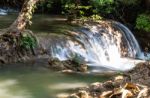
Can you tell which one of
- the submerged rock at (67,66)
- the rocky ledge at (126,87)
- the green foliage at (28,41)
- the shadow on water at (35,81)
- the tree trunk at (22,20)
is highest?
the tree trunk at (22,20)

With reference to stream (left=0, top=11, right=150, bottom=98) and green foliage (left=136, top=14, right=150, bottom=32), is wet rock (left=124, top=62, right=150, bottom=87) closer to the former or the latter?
stream (left=0, top=11, right=150, bottom=98)

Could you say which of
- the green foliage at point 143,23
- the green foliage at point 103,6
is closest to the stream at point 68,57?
the green foliage at point 143,23

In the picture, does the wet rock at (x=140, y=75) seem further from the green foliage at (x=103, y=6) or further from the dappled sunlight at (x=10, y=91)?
Result: the green foliage at (x=103, y=6)

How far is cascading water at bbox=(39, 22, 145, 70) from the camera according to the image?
41.1 ft

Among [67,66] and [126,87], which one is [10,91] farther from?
[126,87]

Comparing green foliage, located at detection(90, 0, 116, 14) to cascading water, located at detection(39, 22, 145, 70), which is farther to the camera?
green foliage, located at detection(90, 0, 116, 14)

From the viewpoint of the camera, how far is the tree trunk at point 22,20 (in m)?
11.9

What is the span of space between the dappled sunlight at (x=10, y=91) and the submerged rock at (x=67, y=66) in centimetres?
151

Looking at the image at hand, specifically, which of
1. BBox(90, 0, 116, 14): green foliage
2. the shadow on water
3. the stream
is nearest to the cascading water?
the stream

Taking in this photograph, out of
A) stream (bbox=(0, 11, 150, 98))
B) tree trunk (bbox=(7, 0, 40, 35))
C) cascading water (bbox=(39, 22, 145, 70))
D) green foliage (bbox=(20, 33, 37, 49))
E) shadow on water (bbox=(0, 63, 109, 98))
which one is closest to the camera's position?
shadow on water (bbox=(0, 63, 109, 98))

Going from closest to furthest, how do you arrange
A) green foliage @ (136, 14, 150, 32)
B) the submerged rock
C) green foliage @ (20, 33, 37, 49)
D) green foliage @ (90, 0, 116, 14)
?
the submerged rock → green foliage @ (20, 33, 37, 49) → green foliage @ (136, 14, 150, 32) → green foliage @ (90, 0, 116, 14)

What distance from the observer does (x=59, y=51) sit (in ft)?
41.0

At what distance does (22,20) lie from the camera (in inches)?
489

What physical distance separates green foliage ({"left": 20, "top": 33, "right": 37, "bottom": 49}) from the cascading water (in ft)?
1.65
